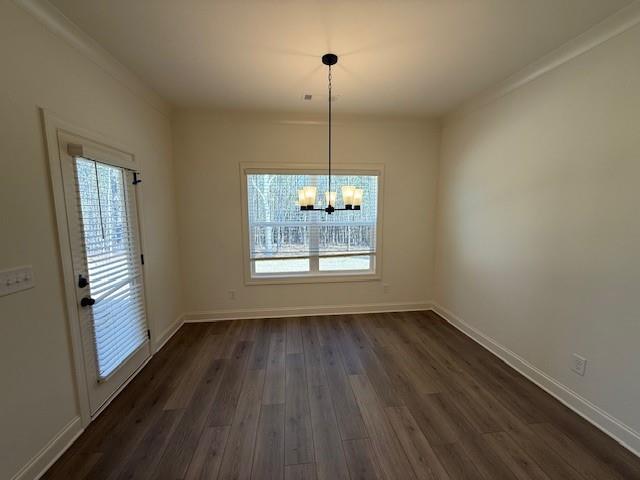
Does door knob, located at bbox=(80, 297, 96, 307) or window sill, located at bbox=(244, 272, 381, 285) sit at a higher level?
door knob, located at bbox=(80, 297, 96, 307)

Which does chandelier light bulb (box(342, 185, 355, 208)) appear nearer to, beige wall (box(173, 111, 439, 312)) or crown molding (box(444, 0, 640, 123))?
beige wall (box(173, 111, 439, 312))

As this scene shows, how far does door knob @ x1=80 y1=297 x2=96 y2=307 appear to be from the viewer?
180cm

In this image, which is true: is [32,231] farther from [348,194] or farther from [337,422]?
[337,422]

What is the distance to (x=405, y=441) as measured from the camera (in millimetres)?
1722

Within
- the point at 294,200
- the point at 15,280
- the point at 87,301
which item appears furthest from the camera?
the point at 294,200

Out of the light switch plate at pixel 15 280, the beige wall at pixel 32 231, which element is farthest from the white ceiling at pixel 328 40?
the light switch plate at pixel 15 280

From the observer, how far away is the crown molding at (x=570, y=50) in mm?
1636

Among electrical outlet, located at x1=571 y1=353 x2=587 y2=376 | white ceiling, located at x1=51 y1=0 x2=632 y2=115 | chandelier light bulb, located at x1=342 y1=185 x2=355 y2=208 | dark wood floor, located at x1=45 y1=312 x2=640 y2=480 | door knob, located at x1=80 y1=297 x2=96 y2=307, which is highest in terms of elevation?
white ceiling, located at x1=51 y1=0 x2=632 y2=115

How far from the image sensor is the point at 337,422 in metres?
1.88

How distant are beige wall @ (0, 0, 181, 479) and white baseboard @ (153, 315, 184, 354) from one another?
1098 mm

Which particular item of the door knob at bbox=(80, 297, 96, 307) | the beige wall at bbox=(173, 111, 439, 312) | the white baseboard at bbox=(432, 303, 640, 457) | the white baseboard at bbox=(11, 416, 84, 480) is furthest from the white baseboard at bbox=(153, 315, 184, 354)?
the white baseboard at bbox=(432, 303, 640, 457)

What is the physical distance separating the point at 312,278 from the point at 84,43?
3.08 meters

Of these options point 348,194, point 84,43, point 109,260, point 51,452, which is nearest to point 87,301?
point 109,260

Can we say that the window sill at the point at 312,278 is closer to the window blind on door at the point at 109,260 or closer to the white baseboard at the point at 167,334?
the white baseboard at the point at 167,334
